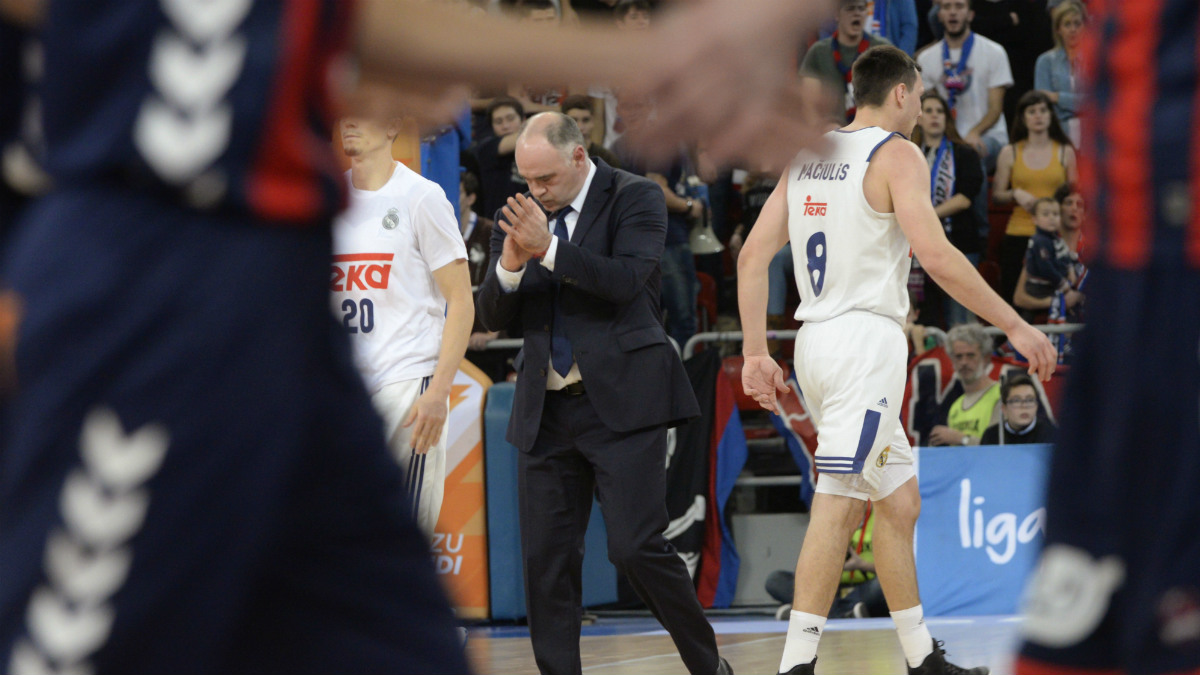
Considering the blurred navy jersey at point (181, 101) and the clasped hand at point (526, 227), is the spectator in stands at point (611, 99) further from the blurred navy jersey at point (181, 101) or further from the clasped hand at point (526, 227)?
the blurred navy jersey at point (181, 101)

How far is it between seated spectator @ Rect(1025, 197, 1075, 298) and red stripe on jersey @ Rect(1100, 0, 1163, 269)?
960 centimetres

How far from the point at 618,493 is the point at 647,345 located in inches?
26.9

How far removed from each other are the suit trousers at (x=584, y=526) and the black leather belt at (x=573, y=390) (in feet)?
0.06

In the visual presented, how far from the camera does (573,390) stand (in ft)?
20.4

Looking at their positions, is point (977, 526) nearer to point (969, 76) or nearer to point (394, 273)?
point (969, 76)

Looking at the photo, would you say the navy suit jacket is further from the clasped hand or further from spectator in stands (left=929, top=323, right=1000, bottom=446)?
spectator in stands (left=929, top=323, right=1000, bottom=446)

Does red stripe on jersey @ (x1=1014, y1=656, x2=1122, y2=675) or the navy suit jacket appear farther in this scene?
the navy suit jacket

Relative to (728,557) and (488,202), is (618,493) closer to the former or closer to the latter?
(728,557)

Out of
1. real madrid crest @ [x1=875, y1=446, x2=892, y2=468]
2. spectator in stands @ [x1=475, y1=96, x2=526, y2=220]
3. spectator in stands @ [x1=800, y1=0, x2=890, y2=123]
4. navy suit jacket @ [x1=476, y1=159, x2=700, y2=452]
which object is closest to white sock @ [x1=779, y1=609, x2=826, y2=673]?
real madrid crest @ [x1=875, y1=446, x2=892, y2=468]

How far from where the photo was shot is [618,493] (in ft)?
19.7

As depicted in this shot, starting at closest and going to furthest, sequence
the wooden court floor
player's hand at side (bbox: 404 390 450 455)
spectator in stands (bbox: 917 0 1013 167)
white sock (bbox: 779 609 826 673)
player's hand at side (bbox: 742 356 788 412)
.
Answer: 1. white sock (bbox: 779 609 826 673)
2. player's hand at side (bbox: 404 390 450 455)
3. player's hand at side (bbox: 742 356 788 412)
4. the wooden court floor
5. spectator in stands (bbox: 917 0 1013 167)

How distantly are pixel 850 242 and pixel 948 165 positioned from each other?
18.8 feet

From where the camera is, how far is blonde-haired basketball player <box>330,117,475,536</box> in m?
5.95

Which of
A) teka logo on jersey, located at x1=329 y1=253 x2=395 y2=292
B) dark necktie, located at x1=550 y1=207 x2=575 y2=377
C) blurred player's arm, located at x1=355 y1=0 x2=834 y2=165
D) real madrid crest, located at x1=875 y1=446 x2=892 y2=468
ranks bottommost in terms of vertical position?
real madrid crest, located at x1=875 y1=446 x2=892 y2=468
